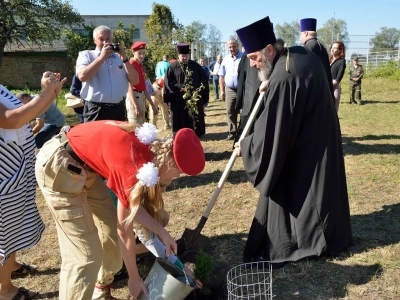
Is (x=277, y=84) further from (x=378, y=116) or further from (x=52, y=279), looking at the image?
(x=378, y=116)

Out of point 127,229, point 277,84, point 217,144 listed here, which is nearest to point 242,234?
point 277,84

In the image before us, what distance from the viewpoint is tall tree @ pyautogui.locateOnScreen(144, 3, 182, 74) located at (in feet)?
59.0

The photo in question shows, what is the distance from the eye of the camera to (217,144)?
7.82 m

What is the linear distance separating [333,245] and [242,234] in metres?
0.94

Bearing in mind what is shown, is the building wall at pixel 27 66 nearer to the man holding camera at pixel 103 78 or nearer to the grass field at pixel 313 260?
the grass field at pixel 313 260

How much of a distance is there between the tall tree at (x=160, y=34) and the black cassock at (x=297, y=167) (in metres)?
13.8

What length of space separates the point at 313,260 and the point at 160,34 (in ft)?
72.4

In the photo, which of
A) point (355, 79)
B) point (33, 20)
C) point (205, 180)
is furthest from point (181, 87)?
point (33, 20)

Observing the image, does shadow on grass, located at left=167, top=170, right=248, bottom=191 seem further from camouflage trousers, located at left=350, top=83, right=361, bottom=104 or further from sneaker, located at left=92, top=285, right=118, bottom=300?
camouflage trousers, located at left=350, top=83, right=361, bottom=104

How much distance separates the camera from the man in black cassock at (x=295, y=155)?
2.95 m

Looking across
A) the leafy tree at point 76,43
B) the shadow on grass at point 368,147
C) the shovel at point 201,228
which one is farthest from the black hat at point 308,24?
the leafy tree at point 76,43

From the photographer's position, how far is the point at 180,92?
6.64m

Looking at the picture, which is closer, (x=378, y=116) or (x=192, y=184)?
(x=192, y=184)

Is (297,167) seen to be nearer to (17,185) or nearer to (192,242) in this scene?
(192,242)
